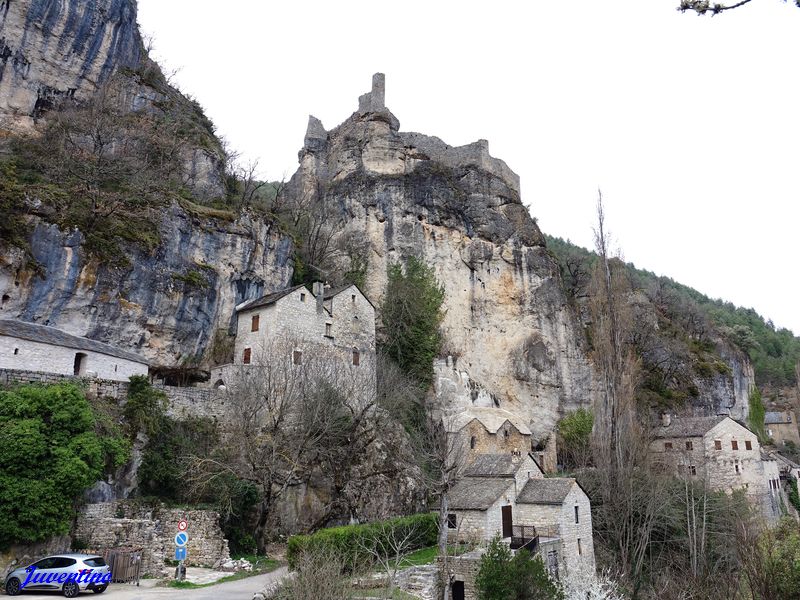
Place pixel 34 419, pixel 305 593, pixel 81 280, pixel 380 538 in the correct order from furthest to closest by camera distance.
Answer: pixel 81 280 < pixel 380 538 < pixel 34 419 < pixel 305 593

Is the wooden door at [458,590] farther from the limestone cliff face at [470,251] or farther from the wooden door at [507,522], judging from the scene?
the limestone cliff face at [470,251]

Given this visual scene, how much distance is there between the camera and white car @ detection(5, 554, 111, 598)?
13969 millimetres

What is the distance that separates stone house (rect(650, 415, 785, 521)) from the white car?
1253 inches

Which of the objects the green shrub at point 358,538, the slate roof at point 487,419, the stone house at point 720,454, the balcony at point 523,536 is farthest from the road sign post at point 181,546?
the stone house at point 720,454

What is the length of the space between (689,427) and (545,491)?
19310mm

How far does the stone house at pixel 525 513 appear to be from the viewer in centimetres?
2258

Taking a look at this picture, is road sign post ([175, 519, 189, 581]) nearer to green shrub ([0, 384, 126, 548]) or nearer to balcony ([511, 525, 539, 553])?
green shrub ([0, 384, 126, 548])

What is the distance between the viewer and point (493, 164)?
141 feet

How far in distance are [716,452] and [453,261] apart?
68.4ft

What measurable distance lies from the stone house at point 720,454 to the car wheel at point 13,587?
109 feet

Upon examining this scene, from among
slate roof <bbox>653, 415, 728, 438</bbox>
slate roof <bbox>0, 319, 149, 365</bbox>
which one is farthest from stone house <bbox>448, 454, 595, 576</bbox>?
slate roof <bbox>653, 415, 728, 438</bbox>

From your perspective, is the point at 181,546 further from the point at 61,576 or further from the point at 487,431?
the point at 487,431

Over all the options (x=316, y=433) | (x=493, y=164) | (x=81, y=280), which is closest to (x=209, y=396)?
(x=316, y=433)

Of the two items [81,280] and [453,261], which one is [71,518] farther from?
[453,261]
